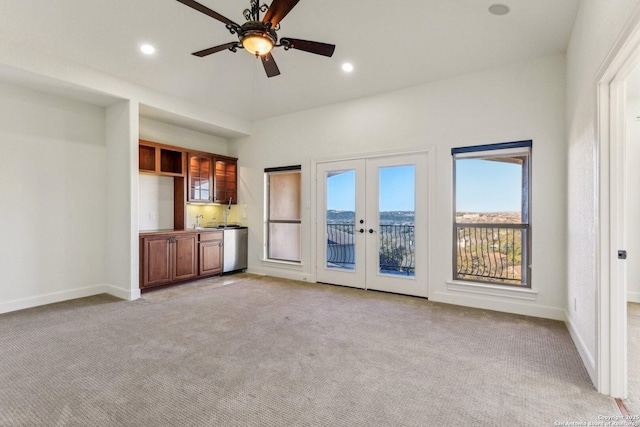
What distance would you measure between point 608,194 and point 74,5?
5028 mm

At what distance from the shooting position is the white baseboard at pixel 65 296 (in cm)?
406

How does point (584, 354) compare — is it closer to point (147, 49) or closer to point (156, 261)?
point (156, 261)

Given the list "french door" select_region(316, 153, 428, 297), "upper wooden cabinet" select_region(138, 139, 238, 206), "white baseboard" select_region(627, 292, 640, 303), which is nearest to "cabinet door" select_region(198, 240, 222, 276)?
"upper wooden cabinet" select_region(138, 139, 238, 206)

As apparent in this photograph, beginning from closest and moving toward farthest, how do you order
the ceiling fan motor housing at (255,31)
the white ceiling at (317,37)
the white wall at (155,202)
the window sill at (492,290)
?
the ceiling fan motor housing at (255,31), the white ceiling at (317,37), the window sill at (492,290), the white wall at (155,202)

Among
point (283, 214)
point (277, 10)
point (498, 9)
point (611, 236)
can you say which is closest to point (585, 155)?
point (611, 236)

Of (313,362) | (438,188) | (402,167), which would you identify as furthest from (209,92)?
(313,362)

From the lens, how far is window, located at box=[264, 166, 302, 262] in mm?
6047

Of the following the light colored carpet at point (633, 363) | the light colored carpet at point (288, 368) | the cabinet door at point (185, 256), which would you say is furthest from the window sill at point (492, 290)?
the cabinet door at point (185, 256)

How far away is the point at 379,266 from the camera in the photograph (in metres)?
5.04

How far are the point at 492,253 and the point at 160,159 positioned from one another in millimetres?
5350

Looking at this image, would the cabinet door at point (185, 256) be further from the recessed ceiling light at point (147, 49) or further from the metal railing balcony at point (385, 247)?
the recessed ceiling light at point (147, 49)

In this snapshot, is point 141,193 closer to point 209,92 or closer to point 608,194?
point 209,92

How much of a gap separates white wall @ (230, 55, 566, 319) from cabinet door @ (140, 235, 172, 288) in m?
1.91

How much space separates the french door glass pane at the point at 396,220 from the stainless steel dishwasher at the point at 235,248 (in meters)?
2.88
